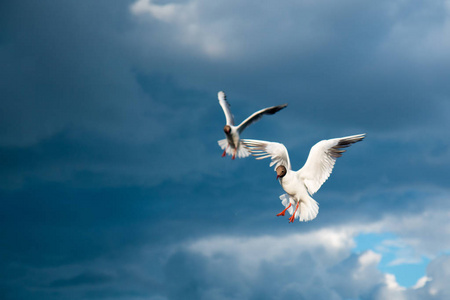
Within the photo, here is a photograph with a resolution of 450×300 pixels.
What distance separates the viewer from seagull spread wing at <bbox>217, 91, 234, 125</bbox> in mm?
31391

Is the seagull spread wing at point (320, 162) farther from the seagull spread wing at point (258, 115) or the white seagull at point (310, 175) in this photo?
the seagull spread wing at point (258, 115)

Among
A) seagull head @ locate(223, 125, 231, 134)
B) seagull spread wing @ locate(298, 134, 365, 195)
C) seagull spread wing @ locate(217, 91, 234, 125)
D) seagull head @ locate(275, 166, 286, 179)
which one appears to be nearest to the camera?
seagull head @ locate(275, 166, 286, 179)

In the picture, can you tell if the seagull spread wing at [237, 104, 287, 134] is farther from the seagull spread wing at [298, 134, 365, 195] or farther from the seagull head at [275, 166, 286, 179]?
the seagull spread wing at [298, 134, 365, 195]

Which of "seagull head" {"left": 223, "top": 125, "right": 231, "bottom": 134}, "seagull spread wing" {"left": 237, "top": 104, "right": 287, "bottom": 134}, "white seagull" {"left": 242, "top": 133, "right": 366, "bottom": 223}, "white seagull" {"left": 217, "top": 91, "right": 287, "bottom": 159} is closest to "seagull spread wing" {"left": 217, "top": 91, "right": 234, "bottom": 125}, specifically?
"white seagull" {"left": 217, "top": 91, "right": 287, "bottom": 159}

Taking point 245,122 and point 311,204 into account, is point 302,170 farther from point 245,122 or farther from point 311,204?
point 245,122

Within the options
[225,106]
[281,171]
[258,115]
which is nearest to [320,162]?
[281,171]

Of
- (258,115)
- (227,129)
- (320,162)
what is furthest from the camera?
(320,162)

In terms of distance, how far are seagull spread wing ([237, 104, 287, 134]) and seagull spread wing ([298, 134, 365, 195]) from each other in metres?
3.57

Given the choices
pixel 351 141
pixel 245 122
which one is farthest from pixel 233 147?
pixel 351 141

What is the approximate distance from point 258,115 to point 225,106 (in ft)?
11.8

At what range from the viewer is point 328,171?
30.4 meters

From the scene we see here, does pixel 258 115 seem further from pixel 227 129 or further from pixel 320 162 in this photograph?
pixel 320 162

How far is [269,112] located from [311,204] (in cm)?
577

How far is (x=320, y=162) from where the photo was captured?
30297mm
